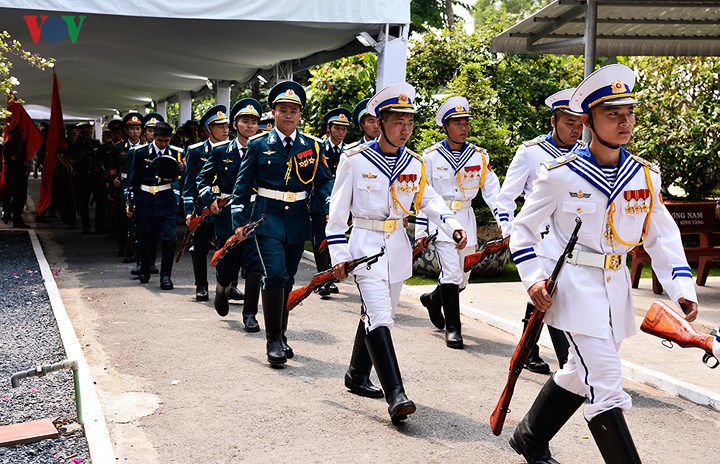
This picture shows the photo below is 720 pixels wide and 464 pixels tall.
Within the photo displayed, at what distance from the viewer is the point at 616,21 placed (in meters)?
11.6

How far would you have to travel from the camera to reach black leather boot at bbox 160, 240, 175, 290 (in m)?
11.5

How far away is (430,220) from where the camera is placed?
7.41m

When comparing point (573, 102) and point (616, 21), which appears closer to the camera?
point (573, 102)

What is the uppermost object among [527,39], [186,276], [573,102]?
[527,39]

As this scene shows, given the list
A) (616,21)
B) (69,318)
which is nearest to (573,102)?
(69,318)

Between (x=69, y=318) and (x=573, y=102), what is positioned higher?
(x=573, y=102)

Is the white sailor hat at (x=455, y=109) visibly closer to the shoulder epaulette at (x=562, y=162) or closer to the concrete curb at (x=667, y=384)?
the concrete curb at (x=667, y=384)

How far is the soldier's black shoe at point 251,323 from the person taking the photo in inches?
345

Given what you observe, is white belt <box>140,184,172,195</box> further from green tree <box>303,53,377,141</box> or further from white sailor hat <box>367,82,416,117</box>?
white sailor hat <box>367,82,416,117</box>

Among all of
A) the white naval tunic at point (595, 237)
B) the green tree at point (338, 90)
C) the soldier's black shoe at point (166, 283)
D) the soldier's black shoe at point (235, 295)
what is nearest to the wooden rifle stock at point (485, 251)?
the white naval tunic at point (595, 237)

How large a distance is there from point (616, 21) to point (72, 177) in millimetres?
12421

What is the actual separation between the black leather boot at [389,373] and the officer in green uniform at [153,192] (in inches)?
246

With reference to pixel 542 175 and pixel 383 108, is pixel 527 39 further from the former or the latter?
pixel 542 175

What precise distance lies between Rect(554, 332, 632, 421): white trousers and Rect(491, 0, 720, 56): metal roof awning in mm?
6725
